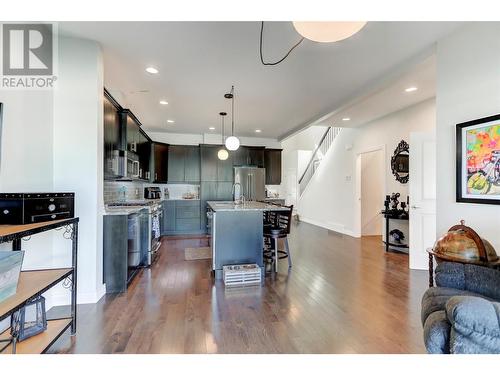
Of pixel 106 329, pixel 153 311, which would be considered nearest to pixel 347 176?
pixel 153 311

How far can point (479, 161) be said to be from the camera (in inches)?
89.0

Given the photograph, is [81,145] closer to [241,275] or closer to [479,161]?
[241,275]

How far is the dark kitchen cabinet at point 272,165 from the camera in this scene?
7734 millimetres

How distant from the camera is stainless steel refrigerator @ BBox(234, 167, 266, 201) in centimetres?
703

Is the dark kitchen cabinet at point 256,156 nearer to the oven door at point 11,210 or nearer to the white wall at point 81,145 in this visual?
the white wall at point 81,145

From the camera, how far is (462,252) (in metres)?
1.97

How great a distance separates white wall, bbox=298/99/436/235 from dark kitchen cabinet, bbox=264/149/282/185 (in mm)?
1371

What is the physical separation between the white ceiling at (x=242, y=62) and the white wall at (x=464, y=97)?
0.23m

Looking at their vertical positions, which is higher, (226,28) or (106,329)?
(226,28)

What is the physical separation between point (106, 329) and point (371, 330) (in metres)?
2.29

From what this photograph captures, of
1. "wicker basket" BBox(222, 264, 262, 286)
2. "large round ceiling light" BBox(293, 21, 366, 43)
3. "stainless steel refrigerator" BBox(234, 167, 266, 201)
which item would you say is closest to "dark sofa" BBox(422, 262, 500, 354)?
"large round ceiling light" BBox(293, 21, 366, 43)

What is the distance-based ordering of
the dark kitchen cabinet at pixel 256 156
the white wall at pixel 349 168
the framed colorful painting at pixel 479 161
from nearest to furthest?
the framed colorful painting at pixel 479 161 < the white wall at pixel 349 168 < the dark kitchen cabinet at pixel 256 156

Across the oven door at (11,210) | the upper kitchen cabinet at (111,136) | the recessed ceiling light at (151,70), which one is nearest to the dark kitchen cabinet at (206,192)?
the upper kitchen cabinet at (111,136)
